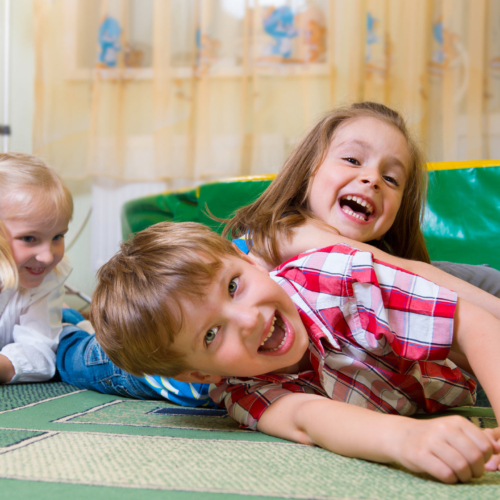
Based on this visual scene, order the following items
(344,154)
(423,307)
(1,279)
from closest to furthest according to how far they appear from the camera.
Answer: (423,307)
(344,154)
(1,279)

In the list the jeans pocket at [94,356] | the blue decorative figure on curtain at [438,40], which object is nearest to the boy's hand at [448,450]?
the jeans pocket at [94,356]

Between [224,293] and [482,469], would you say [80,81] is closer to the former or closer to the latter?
[224,293]

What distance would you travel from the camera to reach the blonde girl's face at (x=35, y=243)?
124 centimetres

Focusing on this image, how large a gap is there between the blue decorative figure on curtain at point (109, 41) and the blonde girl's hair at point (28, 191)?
1222 mm

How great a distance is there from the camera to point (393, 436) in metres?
0.50

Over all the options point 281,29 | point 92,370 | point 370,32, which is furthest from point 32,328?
point 370,32

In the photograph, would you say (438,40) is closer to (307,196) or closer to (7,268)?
(307,196)

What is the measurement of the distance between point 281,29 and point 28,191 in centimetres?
137

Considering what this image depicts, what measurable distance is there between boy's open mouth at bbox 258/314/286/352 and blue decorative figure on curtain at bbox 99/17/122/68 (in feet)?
6.68

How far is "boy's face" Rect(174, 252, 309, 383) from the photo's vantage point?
0.65 m

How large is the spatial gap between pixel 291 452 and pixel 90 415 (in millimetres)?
394

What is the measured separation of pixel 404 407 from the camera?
0.80 metres

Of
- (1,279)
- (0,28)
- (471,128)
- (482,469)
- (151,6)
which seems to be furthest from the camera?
(0,28)

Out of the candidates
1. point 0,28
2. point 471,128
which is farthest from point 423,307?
point 0,28
